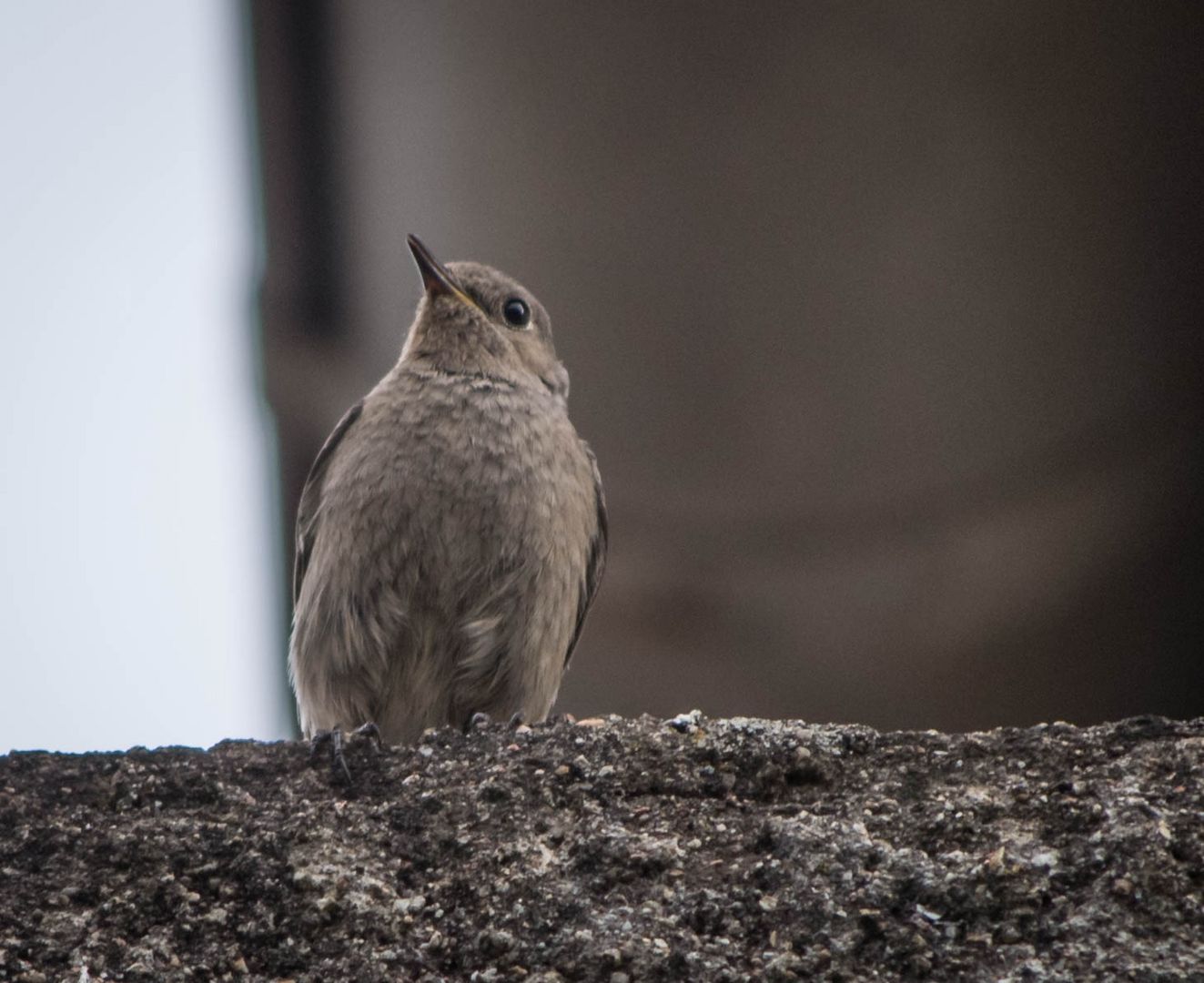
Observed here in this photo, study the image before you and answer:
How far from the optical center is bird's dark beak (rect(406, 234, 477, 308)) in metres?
5.01

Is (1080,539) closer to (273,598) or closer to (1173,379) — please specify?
(1173,379)

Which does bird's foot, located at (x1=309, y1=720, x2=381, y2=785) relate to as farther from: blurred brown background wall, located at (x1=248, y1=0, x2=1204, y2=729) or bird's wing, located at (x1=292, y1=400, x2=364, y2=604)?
bird's wing, located at (x1=292, y1=400, x2=364, y2=604)

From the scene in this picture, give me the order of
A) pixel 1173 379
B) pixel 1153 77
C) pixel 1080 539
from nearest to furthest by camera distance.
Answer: pixel 1153 77
pixel 1173 379
pixel 1080 539

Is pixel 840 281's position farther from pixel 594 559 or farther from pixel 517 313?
pixel 517 313

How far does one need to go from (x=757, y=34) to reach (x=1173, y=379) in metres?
1.29

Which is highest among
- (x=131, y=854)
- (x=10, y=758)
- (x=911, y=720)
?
(x=911, y=720)

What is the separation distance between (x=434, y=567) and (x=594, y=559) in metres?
0.66

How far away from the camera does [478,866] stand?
97.9 inches

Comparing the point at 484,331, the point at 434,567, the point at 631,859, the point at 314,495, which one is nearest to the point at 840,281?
the point at 434,567

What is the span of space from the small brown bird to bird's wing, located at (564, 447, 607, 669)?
21 millimetres

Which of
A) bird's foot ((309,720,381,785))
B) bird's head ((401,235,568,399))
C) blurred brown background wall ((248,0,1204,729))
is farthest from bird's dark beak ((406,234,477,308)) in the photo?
bird's foot ((309,720,381,785))

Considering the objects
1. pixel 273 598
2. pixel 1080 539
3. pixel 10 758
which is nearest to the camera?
pixel 10 758

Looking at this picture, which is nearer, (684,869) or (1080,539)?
(684,869)

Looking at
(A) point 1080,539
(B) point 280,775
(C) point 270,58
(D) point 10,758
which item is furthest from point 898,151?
(D) point 10,758
